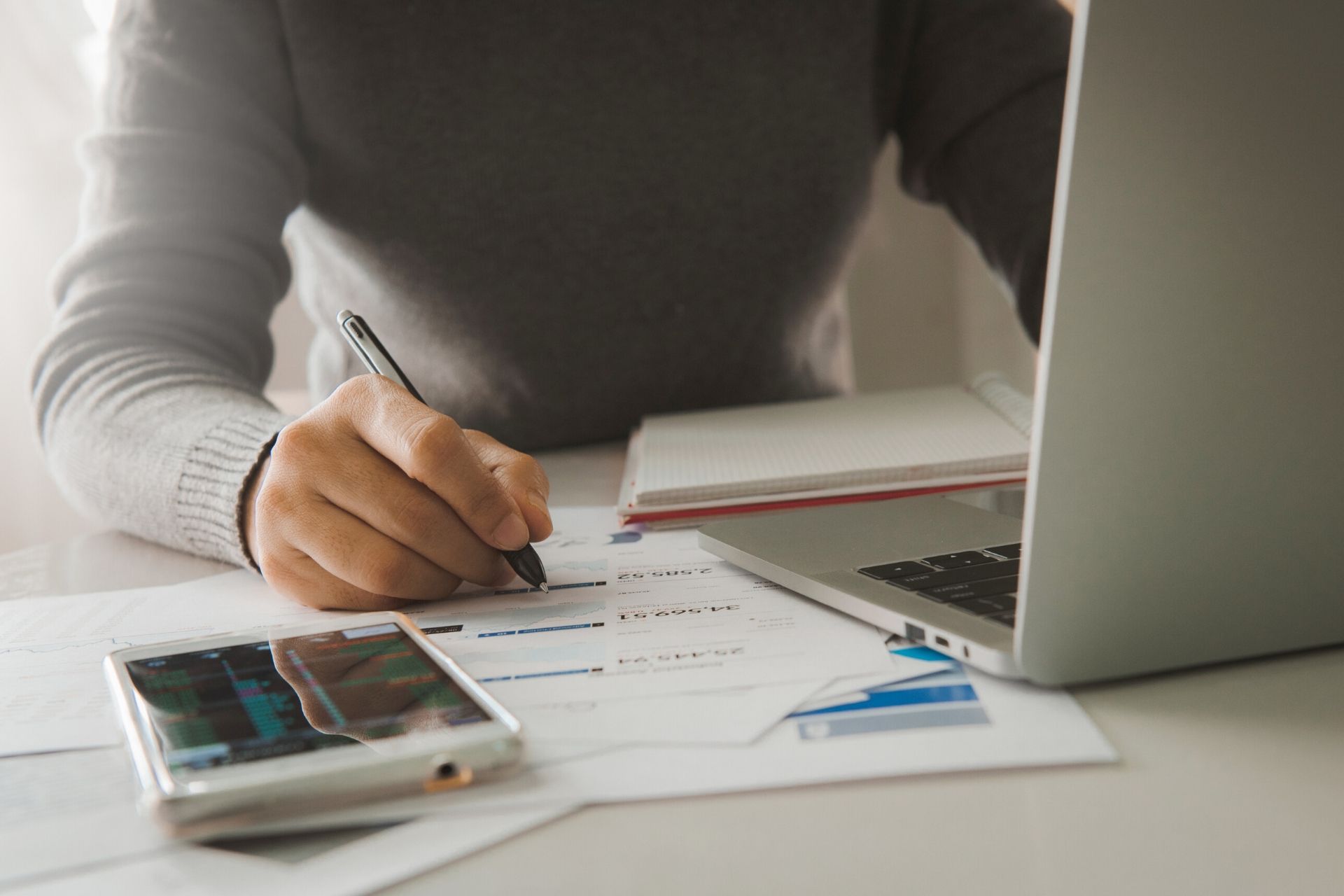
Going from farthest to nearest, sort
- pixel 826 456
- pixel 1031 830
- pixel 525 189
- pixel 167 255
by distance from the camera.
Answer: pixel 525 189, pixel 167 255, pixel 826 456, pixel 1031 830

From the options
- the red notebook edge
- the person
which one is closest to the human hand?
the red notebook edge

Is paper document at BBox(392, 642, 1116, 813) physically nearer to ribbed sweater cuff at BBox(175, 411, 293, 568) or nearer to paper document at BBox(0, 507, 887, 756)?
paper document at BBox(0, 507, 887, 756)

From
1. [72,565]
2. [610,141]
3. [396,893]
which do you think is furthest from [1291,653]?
[610,141]

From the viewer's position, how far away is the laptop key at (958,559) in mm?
Result: 372

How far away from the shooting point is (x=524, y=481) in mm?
447

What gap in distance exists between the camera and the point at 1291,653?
0.31 metres

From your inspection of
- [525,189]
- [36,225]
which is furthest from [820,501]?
[36,225]

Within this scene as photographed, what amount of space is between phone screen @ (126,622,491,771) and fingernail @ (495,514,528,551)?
7cm

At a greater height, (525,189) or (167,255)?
(525,189)

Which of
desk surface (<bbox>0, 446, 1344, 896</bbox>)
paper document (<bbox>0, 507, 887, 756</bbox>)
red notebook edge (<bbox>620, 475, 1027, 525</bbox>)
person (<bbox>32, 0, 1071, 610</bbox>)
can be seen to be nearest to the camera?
desk surface (<bbox>0, 446, 1344, 896</bbox>)

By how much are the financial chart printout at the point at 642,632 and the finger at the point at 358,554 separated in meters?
0.01

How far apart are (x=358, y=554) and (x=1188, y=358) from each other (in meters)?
0.32

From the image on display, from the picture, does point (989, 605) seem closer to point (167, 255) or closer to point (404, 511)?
point (404, 511)

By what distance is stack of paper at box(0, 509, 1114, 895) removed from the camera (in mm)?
236
